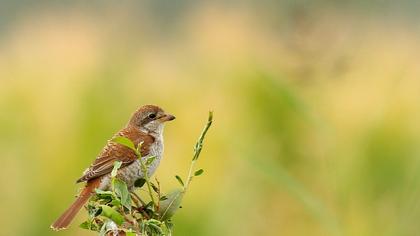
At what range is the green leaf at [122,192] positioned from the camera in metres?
2.23

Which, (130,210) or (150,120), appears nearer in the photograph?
(130,210)

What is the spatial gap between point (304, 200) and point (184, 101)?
4.85m

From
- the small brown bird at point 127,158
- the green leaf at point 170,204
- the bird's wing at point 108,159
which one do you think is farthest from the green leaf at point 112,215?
the bird's wing at point 108,159

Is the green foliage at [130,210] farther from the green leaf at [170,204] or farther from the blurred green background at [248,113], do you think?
the blurred green background at [248,113]

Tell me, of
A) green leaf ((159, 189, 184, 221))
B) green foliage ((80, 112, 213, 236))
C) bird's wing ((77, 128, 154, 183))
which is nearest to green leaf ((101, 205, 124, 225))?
green foliage ((80, 112, 213, 236))

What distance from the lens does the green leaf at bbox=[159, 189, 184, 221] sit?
226 centimetres

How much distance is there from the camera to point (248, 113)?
7148mm

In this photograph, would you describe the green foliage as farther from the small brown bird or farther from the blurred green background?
the blurred green background

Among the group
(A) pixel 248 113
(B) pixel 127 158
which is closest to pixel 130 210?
(B) pixel 127 158

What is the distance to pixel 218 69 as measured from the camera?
9.18 meters

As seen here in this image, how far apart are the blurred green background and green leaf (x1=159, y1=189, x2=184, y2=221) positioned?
3.78 feet

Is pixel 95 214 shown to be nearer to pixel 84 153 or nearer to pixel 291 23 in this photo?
pixel 291 23

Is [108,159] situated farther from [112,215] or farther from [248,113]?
[248,113]

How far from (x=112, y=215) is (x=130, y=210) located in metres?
0.08
